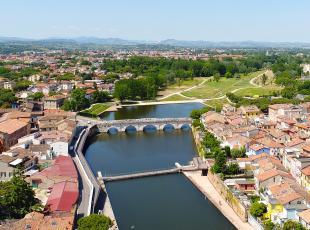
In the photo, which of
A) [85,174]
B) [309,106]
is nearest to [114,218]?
[85,174]

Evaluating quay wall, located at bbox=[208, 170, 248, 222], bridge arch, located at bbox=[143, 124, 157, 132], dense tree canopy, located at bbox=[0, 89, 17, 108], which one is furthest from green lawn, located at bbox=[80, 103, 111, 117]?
quay wall, located at bbox=[208, 170, 248, 222]

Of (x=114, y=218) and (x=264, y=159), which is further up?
(x=264, y=159)

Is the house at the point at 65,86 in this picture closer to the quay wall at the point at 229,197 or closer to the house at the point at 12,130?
the house at the point at 12,130

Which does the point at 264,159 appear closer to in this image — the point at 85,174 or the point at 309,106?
the point at 85,174

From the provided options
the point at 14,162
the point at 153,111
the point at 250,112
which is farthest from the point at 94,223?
the point at 153,111

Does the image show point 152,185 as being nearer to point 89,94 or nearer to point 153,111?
point 153,111

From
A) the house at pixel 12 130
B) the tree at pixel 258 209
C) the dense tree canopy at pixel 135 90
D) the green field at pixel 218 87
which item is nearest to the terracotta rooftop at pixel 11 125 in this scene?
the house at pixel 12 130
